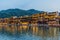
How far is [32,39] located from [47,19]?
5148 cm

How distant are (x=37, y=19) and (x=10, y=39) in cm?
5335

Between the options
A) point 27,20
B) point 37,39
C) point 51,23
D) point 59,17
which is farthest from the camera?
point 27,20

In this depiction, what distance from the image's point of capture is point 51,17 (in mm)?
87875

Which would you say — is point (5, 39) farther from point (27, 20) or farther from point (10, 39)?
point (27, 20)

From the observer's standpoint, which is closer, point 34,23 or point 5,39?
point 5,39

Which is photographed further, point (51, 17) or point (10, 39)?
point (51, 17)

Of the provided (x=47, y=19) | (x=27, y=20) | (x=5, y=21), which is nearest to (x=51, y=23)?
(x=47, y=19)

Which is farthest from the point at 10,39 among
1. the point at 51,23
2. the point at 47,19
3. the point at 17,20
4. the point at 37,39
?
the point at 17,20

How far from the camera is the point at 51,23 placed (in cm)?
8019

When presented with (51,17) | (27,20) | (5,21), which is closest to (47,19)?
(51,17)

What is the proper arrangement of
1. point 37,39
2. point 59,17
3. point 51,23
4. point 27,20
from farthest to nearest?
point 27,20
point 59,17
point 51,23
point 37,39

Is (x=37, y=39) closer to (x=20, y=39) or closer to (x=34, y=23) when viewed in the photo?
(x=20, y=39)

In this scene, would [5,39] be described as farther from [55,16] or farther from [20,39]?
[55,16]

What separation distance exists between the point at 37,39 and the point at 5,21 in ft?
204
